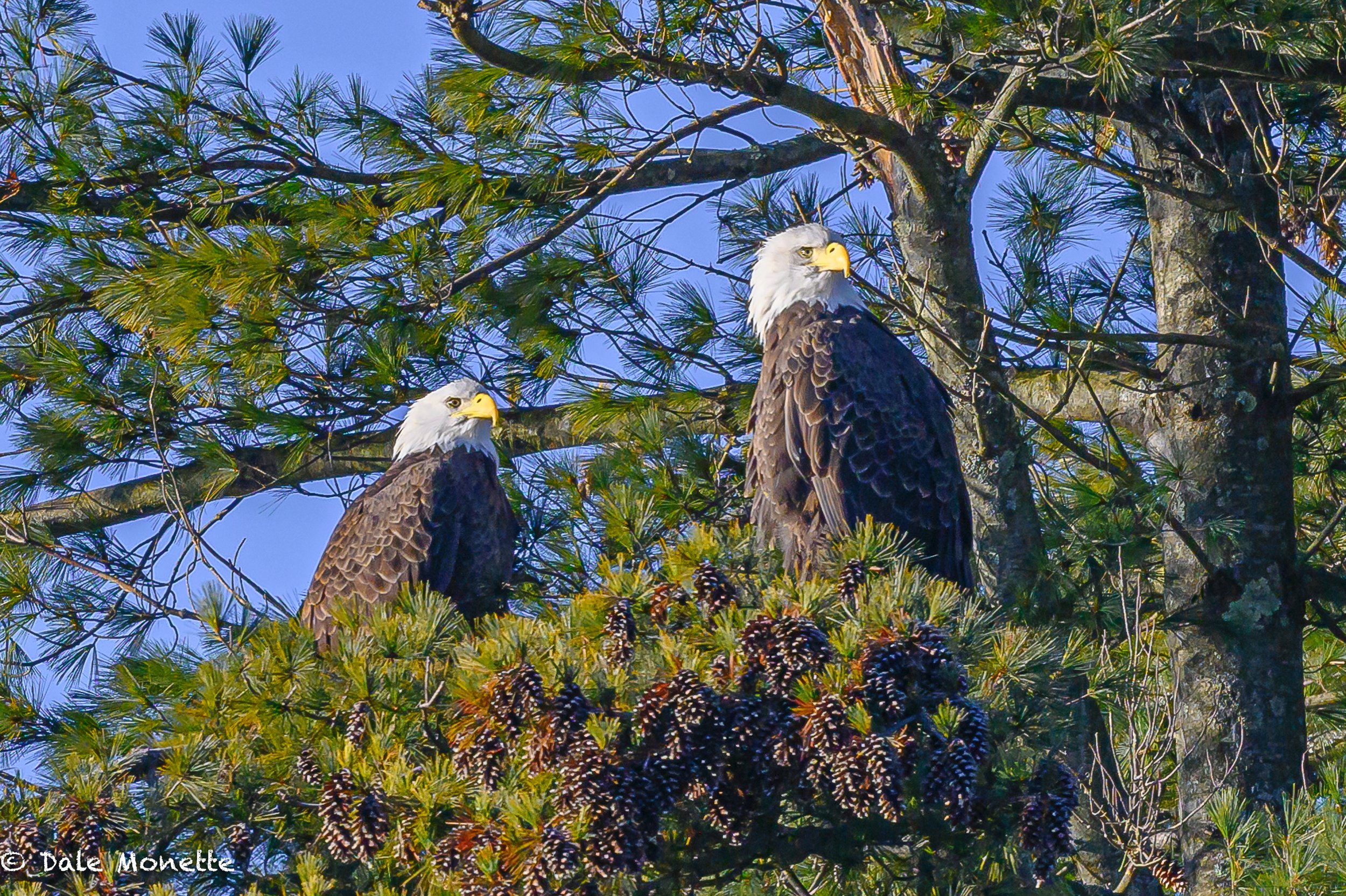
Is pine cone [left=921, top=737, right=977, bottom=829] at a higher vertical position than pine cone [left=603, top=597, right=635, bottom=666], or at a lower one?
lower

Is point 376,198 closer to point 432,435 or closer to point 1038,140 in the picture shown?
point 432,435

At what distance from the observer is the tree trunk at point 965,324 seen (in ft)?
16.0

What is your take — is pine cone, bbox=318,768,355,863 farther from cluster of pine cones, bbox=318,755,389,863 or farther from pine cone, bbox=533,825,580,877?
pine cone, bbox=533,825,580,877

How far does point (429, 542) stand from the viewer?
5035mm

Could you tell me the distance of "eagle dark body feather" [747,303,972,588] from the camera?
4.30 m

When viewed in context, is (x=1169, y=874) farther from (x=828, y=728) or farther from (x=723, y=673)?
(x=723, y=673)

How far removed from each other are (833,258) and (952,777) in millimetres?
2396

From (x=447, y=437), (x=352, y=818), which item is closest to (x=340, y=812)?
(x=352, y=818)

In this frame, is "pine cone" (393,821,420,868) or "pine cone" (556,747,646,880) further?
"pine cone" (393,821,420,868)

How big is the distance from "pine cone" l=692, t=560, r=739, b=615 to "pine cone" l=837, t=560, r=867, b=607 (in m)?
0.21

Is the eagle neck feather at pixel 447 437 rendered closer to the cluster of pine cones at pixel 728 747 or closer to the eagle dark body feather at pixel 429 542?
the eagle dark body feather at pixel 429 542

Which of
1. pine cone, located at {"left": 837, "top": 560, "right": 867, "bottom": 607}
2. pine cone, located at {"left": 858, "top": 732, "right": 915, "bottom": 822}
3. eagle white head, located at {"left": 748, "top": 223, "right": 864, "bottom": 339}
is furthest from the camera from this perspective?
eagle white head, located at {"left": 748, "top": 223, "right": 864, "bottom": 339}

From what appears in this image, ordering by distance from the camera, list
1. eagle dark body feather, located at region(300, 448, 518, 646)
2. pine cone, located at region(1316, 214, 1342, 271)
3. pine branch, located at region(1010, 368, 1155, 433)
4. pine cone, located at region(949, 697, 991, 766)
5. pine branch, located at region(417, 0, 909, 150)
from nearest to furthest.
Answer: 1. pine cone, located at region(949, 697, 991, 766)
2. pine branch, located at region(417, 0, 909, 150)
3. eagle dark body feather, located at region(300, 448, 518, 646)
4. pine cone, located at region(1316, 214, 1342, 271)
5. pine branch, located at region(1010, 368, 1155, 433)

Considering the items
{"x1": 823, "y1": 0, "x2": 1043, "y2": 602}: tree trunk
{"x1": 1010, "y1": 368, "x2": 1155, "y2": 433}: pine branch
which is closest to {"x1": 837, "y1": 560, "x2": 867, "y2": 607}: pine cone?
{"x1": 823, "y1": 0, "x2": 1043, "y2": 602}: tree trunk
